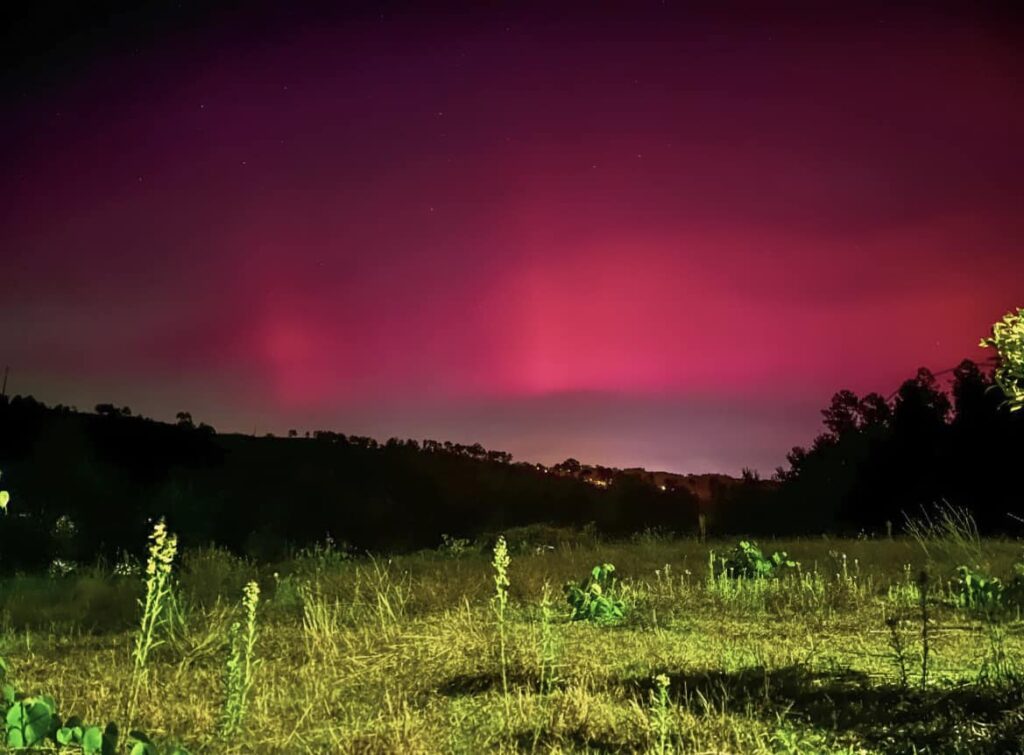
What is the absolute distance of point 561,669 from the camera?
4.90 metres

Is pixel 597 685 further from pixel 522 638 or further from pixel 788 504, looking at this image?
pixel 788 504

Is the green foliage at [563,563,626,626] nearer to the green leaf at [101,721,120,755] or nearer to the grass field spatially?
the grass field

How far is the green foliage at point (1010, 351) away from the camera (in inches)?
176

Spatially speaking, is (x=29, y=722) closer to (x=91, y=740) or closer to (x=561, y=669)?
(x=91, y=740)

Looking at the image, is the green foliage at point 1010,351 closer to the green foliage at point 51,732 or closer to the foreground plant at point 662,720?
the foreground plant at point 662,720

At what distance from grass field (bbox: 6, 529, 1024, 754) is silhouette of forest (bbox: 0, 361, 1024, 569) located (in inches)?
409

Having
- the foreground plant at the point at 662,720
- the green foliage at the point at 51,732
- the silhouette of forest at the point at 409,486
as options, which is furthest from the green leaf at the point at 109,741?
the silhouette of forest at the point at 409,486

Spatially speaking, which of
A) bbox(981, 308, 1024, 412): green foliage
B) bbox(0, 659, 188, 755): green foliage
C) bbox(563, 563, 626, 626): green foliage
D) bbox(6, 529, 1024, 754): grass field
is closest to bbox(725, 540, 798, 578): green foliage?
bbox(6, 529, 1024, 754): grass field

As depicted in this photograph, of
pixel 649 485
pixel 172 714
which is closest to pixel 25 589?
pixel 172 714

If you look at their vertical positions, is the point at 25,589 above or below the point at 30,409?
below

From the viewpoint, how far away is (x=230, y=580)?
33.4ft

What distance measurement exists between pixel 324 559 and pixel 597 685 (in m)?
7.72

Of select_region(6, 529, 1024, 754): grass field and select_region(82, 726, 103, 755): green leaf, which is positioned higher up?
select_region(82, 726, 103, 755): green leaf

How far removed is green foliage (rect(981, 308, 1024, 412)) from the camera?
446 centimetres
